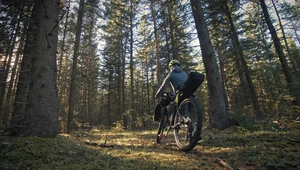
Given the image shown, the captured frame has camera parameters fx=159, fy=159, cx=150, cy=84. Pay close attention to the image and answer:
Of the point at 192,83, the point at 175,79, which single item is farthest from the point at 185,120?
the point at 175,79

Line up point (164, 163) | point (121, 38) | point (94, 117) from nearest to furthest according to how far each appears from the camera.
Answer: point (164, 163), point (121, 38), point (94, 117)

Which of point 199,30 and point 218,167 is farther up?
point 199,30

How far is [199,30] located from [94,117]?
30976mm

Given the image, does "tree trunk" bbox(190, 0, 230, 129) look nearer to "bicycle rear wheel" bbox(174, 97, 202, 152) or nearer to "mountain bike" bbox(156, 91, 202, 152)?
"mountain bike" bbox(156, 91, 202, 152)

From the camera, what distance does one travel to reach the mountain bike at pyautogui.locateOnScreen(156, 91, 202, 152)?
10.4ft

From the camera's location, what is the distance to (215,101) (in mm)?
6270

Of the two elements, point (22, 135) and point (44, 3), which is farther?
point (44, 3)

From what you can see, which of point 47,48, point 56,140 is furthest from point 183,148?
point 47,48

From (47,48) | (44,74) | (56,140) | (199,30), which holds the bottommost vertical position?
(56,140)

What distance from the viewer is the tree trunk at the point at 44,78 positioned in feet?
11.0

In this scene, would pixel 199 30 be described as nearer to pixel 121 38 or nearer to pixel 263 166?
pixel 263 166

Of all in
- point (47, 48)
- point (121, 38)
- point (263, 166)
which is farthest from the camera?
point (121, 38)

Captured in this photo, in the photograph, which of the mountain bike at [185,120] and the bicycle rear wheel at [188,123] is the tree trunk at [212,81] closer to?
the mountain bike at [185,120]

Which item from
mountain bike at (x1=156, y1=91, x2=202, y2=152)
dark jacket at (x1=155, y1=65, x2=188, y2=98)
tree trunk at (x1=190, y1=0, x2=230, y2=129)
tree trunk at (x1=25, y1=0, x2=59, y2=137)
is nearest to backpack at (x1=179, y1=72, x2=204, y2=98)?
mountain bike at (x1=156, y1=91, x2=202, y2=152)
